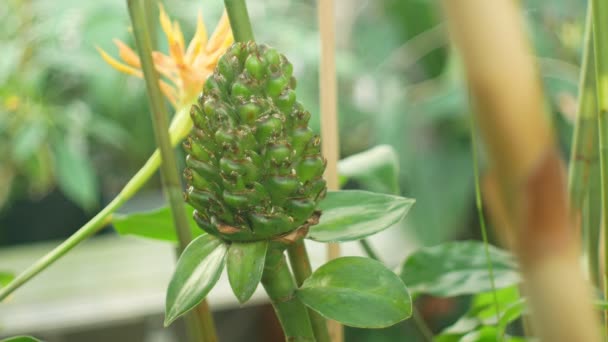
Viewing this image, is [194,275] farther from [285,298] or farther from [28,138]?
[28,138]

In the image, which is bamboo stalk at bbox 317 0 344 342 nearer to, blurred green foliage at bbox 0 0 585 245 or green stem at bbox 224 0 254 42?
green stem at bbox 224 0 254 42

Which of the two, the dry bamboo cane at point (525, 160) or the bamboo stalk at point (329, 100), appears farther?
the bamboo stalk at point (329, 100)

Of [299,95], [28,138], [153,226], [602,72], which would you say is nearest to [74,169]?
[28,138]

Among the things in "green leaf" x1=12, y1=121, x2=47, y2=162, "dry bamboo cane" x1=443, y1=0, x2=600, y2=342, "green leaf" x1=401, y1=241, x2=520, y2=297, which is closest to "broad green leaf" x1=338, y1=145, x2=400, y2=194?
"green leaf" x1=401, y1=241, x2=520, y2=297

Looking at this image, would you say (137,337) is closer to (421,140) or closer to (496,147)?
(421,140)

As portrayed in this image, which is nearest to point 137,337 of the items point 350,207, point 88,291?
point 88,291

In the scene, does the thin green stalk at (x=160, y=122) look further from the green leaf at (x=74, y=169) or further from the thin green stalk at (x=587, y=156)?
the green leaf at (x=74, y=169)

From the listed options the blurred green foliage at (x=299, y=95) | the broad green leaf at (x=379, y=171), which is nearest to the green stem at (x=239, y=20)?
the broad green leaf at (x=379, y=171)
